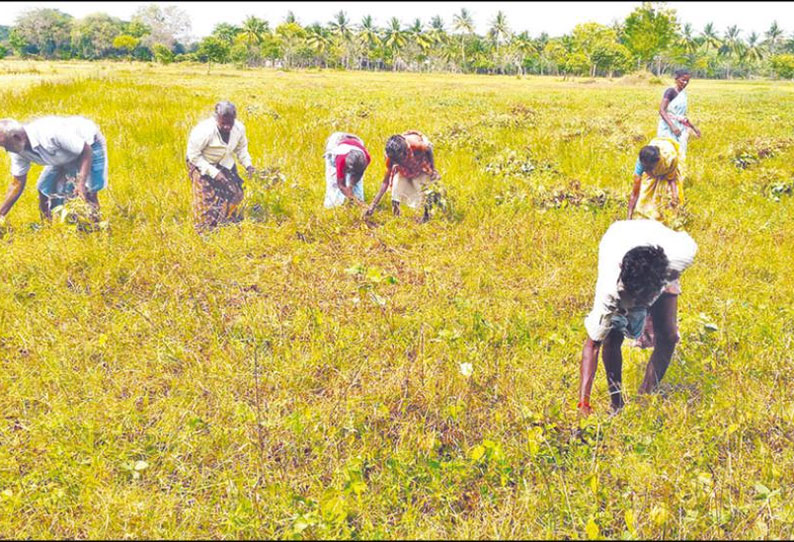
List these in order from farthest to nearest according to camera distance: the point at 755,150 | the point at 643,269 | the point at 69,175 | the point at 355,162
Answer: the point at 755,150 < the point at 355,162 < the point at 69,175 < the point at 643,269

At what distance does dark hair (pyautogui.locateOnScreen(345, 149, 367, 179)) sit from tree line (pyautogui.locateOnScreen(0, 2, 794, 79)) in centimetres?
6424

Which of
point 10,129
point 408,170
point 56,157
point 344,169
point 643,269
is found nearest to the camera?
point 643,269

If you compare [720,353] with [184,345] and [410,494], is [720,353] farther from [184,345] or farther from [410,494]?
[184,345]

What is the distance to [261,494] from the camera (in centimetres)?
233

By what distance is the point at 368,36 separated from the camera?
8912 cm

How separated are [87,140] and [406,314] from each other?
408 cm

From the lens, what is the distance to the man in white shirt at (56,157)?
506 centimetres

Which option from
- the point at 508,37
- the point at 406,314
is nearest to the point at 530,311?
the point at 406,314

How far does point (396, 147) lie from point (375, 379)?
3.20 m

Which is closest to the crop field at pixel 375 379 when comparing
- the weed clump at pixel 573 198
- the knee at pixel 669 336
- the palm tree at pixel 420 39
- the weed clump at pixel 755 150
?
the weed clump at pixel 573 198

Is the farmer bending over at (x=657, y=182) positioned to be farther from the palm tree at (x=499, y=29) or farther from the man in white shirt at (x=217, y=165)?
the palm tree at (x=499, y=29)

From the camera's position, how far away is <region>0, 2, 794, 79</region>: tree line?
71.5m

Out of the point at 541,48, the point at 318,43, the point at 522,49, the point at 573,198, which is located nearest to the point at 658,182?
the point at 573,198

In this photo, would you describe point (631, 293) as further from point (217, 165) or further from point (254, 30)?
point (254, 30)
